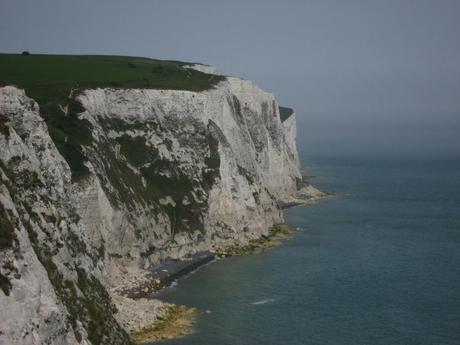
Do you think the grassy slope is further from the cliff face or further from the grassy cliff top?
the cliff face

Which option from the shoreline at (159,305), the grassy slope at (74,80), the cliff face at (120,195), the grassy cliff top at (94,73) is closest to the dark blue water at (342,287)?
the shoreline at (159,305)

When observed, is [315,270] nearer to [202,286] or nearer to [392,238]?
[202,286]

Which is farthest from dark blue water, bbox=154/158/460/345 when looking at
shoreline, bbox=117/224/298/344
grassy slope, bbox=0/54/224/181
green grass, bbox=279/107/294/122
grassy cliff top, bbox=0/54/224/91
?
green grass, bbox=279/107/294/122

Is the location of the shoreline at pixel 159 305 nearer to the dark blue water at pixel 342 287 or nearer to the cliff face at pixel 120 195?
the dark blue water at pixel 342 287

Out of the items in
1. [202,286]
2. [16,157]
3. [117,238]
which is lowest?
[202,286]

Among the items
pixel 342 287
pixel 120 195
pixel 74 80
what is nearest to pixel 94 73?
pixel 74 80

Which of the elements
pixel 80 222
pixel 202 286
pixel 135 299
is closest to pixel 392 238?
pixel 202 286
